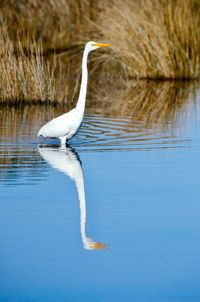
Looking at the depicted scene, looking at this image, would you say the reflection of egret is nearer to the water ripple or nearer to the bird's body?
the bird's body

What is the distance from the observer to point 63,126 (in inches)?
404

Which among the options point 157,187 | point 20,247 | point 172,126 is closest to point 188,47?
point 172,126

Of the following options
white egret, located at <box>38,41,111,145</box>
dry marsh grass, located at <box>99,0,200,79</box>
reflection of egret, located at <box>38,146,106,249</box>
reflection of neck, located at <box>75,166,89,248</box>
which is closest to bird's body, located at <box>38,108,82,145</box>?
white egret, located at <box>38,41,111,145</box>

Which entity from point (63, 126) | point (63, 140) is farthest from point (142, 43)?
point (63, 126)

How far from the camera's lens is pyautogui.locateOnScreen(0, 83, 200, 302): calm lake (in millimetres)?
5488

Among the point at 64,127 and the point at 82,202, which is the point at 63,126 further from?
the point at 82,202

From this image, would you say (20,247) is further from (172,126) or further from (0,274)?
(172,126)

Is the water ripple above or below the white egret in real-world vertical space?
below

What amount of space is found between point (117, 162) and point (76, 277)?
12.5 ft

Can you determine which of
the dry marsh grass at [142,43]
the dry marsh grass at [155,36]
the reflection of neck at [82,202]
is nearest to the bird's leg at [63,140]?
the reflection of neck at [82,202]

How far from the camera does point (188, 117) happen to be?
13.2 meters

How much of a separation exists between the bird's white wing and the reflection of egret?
17cm

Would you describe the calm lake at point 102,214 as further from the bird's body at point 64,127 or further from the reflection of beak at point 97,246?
the bird's body at point 64,127

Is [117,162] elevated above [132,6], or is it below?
below
